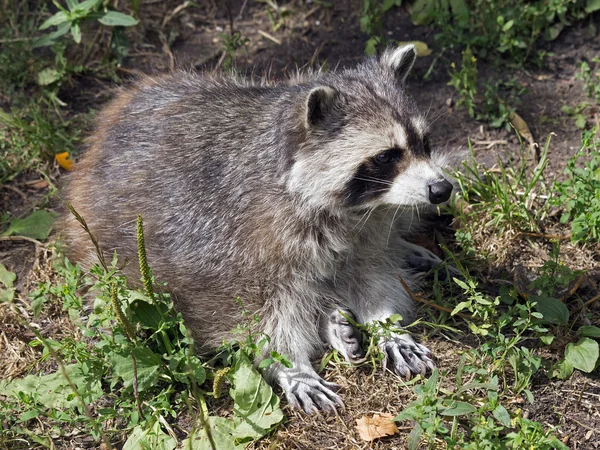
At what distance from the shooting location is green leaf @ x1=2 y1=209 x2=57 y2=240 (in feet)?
13.6

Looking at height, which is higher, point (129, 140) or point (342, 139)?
point (342, 139)

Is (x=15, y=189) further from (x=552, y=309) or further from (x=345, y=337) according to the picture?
(x=552, y=309)

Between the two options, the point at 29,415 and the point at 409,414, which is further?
the point at 29,415

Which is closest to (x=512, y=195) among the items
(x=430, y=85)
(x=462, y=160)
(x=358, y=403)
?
(x=462, y=160)

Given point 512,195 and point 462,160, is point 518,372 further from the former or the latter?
point 462,160

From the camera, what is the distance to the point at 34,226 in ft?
13.7

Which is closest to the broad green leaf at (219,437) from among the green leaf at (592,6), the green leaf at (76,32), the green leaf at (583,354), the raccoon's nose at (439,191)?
the raccoon's nose at (439,191)

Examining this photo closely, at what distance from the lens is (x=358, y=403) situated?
3303mm

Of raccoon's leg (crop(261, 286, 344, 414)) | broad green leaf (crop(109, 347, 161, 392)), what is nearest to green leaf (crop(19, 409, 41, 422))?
broad green leaf (crop(109, 347, 161, 392))

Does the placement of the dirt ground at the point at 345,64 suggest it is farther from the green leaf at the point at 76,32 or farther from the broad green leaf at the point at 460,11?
the green leaf at the point at 76,32

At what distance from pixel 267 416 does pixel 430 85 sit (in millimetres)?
2500

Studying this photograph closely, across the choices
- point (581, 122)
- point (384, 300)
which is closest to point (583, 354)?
point (384, 300)

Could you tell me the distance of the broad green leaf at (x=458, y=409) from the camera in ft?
9.45

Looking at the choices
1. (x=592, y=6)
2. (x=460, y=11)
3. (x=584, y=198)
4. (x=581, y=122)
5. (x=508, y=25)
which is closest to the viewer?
(x=584, y=198)
